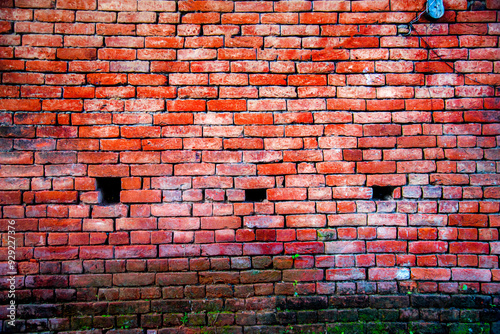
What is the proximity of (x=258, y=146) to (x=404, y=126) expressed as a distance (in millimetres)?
1280

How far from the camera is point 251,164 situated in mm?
2020

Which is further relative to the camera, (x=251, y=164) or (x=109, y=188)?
(x=109, y=188)

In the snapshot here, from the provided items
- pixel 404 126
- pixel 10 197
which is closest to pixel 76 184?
pixel 10 197

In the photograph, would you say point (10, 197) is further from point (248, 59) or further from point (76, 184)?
point (248, 59)

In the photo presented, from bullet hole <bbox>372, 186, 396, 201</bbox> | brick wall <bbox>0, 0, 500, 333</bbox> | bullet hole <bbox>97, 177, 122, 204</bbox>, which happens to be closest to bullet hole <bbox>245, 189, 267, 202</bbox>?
brick wall <bbox>0, 0, 500, 333</bbox>

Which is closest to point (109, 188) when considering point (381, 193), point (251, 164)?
point (251, 164)

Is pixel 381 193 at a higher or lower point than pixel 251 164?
lower

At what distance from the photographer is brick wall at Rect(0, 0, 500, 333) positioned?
197cm

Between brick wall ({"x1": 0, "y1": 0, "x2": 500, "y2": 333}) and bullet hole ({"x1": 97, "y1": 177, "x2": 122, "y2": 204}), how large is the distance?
0.12 feet

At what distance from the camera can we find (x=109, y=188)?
2.12m

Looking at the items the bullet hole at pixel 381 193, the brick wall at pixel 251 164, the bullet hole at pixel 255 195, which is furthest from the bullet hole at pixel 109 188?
the bullet hole at pixel 381 193

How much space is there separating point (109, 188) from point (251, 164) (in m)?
1.30

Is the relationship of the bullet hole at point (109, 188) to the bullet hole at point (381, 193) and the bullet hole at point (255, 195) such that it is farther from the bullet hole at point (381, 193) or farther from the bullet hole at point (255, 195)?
the bullet hole at point (381, 193)

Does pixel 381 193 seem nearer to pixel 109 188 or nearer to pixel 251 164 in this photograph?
pixel 251 164
